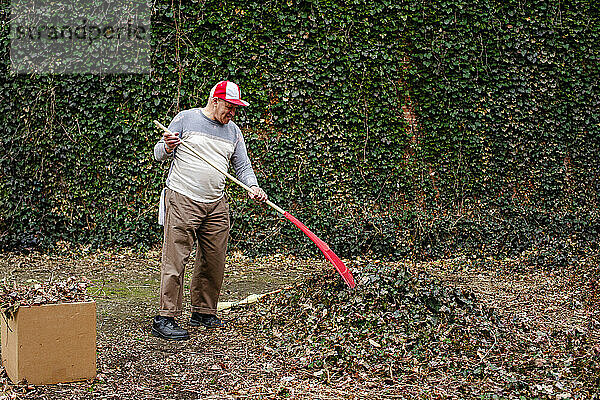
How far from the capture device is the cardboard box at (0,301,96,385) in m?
3.44

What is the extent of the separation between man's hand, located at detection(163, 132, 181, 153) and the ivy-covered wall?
3.36 m

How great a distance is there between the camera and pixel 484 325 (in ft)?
14.5

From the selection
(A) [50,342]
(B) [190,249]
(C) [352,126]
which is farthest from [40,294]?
(C) [352,126]

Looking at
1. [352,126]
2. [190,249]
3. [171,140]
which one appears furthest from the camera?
[352,126]

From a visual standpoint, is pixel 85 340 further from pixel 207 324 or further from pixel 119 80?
pixel 119 80

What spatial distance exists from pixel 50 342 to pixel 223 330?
156 cm

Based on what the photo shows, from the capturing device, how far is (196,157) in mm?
4641

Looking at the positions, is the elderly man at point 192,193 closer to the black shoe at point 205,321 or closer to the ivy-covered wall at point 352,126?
the black shoe at point 205,321

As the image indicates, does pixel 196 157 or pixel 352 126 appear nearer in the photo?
pixel 196 157

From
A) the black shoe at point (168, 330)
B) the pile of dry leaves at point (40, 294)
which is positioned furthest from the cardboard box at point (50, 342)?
the black shoe at point (168, 330)

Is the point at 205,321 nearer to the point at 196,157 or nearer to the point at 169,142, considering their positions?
the point at 196,157

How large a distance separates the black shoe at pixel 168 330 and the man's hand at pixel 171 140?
1.18 m

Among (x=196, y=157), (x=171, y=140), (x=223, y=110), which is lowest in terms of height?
(x=196, y=157)

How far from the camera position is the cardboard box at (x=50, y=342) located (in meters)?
3.44
